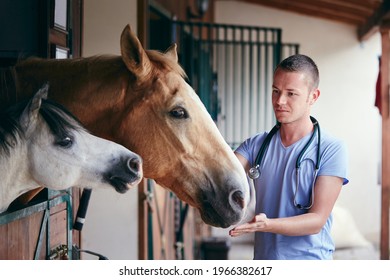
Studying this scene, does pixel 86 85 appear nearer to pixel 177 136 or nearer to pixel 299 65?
pixel 177 136

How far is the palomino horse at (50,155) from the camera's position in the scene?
1.72m

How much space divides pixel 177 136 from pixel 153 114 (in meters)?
0.09

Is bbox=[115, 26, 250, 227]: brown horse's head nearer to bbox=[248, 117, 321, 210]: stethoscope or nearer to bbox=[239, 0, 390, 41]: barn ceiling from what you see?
bbox=[248, 117, 321, 210]: stethoscope

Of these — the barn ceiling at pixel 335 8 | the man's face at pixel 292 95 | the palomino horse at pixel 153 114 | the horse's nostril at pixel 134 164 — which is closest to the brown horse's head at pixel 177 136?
the palomino horse at pixel 153 114

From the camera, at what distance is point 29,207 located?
1930 mm

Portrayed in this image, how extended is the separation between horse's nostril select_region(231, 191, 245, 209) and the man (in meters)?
0.06

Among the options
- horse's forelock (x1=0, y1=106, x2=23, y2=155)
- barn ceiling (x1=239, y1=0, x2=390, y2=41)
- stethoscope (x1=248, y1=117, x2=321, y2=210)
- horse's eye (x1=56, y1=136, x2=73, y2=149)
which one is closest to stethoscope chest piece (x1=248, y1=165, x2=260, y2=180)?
stethoscope (x1=248, y1=117, x2=321, y2=210)

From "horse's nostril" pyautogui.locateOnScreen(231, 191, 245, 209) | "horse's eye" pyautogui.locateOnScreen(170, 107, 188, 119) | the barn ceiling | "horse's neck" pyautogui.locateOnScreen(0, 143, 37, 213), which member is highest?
the barn ceiling

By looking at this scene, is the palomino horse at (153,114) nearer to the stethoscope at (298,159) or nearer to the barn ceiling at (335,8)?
the stethoscope at (298,159)

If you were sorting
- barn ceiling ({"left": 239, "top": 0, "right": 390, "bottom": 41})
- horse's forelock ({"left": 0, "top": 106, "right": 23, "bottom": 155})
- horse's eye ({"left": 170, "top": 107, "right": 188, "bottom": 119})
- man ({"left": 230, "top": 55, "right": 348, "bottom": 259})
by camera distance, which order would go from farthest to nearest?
barn ceiling ({"left": 239, "top": 0, "right": 390, "bottom": 41}) < man ({"left": 230, "top": 55, "right": 348, "bottom": 259}) < horse's eye ({"left": 170, "top": 107, "right": 188, "bottom": 119}) < horse's forelock ({"left": 0, "top": 106, "right": 23, "bottom": 155})

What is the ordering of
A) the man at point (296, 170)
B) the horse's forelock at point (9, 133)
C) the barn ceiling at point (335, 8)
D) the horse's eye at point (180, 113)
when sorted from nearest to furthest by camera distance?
the horse's forelock at point (9, 133), the horse's eye at point (180, 113), the man at point (296, 170), the barn ceiling at point (335, 8)

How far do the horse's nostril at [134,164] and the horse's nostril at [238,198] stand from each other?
0.28 m

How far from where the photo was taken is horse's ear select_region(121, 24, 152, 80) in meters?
1.78

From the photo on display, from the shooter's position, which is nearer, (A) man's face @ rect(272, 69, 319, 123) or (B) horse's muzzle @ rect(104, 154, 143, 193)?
(B) horse's muzzle @ rect(104, 154, 143, 193)
